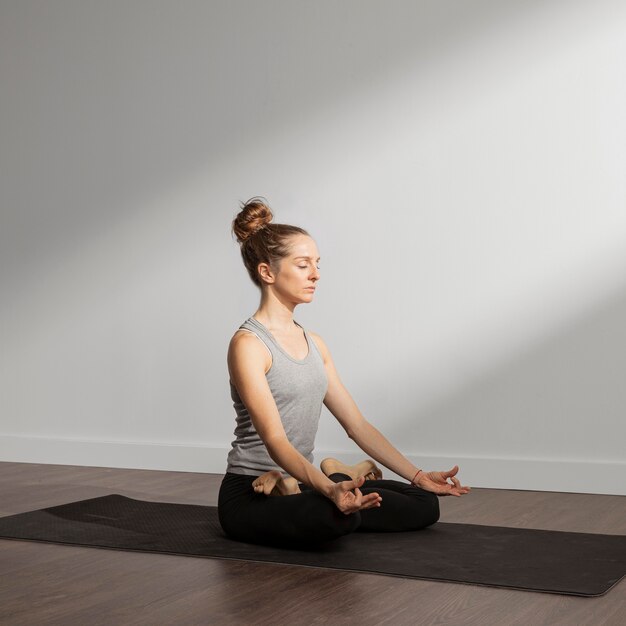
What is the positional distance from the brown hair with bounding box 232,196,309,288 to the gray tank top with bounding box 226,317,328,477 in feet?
0.51

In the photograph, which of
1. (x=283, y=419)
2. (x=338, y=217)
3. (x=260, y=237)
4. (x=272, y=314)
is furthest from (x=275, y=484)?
(x=338, y=217)

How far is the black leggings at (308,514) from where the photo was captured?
2.20m

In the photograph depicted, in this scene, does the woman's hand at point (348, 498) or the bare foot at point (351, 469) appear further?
the bare foot at point (351, 469)

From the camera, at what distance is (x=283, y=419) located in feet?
8.03

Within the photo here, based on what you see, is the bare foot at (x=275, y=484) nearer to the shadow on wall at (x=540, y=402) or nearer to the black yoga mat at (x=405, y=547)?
the black yoga mat at (x=405, y=547)

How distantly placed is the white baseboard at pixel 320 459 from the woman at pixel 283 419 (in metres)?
0.87

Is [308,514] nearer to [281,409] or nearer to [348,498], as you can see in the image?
[348,498]

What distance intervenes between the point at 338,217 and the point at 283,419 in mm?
1396

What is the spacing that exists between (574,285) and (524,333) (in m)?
0.23

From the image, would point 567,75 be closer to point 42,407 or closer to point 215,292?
point 215,292

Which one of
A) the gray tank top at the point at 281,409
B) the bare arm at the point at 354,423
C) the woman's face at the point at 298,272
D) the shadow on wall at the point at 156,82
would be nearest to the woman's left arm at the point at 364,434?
the bare arm at the point at 354,423

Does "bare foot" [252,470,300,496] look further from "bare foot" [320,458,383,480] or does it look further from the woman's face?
the woman's face

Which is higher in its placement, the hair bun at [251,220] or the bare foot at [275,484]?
the hair bun at [251,220]

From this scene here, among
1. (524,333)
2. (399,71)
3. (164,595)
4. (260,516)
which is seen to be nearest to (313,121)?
(399,71)
